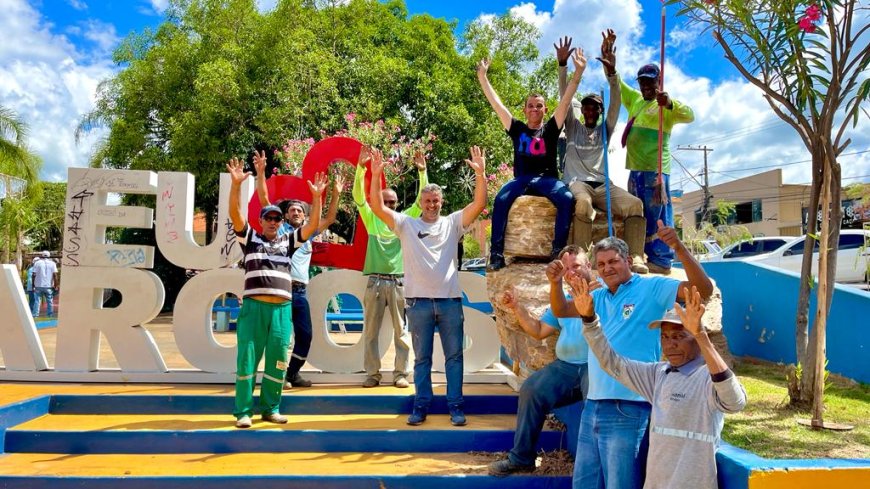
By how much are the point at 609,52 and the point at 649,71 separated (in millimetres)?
369

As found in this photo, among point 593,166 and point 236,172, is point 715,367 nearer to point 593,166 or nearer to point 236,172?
point 593,166

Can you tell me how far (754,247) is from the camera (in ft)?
49.7

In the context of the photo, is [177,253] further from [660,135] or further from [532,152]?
[660,135]

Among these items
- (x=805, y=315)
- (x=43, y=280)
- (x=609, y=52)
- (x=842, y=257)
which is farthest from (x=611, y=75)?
(x=43, y=280)

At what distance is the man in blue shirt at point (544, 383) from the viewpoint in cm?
379

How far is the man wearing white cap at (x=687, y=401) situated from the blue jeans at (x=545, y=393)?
107 cm

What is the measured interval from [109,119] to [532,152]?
721 inches

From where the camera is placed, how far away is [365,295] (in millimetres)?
6051

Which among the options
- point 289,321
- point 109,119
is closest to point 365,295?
point 289,321

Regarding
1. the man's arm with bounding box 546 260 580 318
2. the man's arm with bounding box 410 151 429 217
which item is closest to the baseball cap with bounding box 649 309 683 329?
the man's arm with bounding box 546 260 580 318

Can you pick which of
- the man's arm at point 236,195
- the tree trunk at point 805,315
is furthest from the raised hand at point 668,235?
the man's arm at point 236,195

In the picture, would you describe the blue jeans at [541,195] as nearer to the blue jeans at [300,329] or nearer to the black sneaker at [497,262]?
the black sneaker at [497,262]

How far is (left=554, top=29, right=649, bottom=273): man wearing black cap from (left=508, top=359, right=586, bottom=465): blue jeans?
1.40 m

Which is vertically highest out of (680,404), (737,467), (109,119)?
(109,119)
